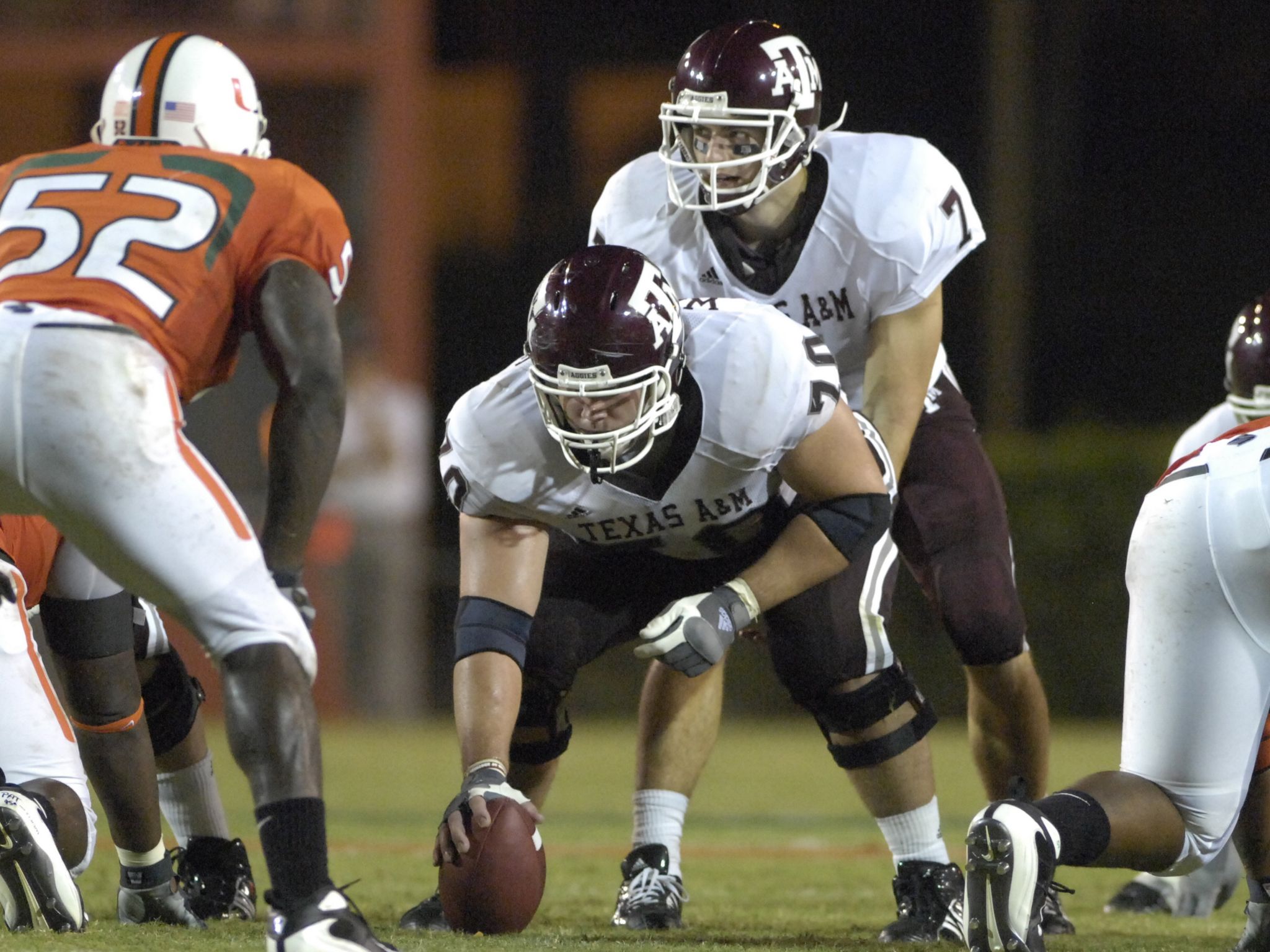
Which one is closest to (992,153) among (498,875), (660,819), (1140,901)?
(1140,901)

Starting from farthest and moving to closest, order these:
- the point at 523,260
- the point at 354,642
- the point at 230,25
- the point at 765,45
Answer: the point at 523,260, the point at 230,25, the point at 354,642, the point at 765,45

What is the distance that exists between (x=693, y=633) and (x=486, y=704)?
0.41m

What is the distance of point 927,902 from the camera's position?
391 cm

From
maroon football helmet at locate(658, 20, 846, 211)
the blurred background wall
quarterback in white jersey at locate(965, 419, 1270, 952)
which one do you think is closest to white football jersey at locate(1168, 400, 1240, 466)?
maroon football helmet at locate(658, 20, 846, 211)

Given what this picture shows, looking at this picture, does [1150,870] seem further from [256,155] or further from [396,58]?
[396,58]

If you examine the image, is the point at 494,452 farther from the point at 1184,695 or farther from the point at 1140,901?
the point at 1140,901

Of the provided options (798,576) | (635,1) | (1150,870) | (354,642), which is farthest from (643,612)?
(635,1)

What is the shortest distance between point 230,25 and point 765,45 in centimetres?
759

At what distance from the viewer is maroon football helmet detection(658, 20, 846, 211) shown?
425cm

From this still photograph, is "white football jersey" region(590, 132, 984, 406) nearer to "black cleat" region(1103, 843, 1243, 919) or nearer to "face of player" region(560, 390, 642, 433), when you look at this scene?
"face of player" region(560, 390, 642, 433)

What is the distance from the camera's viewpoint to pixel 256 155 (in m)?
3.56

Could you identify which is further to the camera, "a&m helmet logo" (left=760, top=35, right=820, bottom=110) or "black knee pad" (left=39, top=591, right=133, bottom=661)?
"a&m helmet logo" (left=760, top=35, right=820, bottom=110)

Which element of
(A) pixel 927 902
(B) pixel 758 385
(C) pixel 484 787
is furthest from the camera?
(A) pixel 927 902

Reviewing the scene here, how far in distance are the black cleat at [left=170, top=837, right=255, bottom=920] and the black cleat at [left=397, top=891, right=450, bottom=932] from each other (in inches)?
15.6
